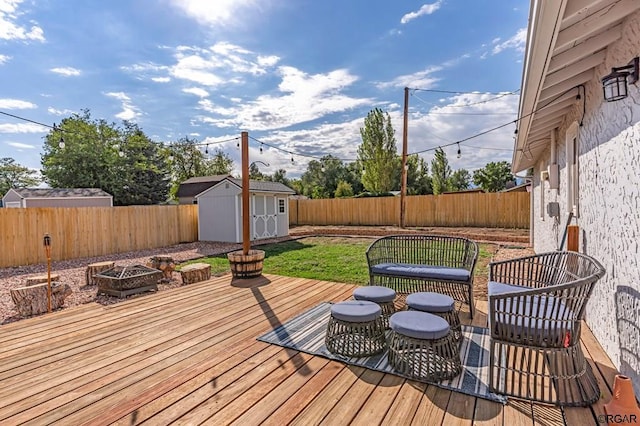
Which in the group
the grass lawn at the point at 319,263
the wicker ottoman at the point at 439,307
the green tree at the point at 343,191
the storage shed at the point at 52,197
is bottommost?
the grass lawn at the point at 319,263

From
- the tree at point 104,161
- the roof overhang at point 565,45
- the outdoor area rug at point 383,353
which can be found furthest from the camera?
the tree at point 104,161

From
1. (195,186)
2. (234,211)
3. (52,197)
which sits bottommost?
(234,211)

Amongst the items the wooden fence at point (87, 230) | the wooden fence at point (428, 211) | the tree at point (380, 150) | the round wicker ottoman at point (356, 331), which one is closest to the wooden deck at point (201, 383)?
the round wicker ottoman at point (356, 331)

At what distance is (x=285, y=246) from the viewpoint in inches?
412

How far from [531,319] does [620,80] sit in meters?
1.63

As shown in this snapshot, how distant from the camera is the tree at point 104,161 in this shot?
20.7 metres

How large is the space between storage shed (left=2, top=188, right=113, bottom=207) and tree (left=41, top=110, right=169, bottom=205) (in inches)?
124

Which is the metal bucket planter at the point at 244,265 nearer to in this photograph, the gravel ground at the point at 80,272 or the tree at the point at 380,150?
the gravel ground at the point at 80,272

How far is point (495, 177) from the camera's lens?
3284 cm

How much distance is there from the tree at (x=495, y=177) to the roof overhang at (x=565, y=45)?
32.1 meters

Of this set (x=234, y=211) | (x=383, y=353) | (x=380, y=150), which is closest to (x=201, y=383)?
(x=383, y=353)

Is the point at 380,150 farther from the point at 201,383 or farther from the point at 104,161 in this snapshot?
the point at 201,383

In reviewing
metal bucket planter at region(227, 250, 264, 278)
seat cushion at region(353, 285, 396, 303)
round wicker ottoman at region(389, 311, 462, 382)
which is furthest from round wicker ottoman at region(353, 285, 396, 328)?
metal bucket planter at region(227, 250, 264, 278)

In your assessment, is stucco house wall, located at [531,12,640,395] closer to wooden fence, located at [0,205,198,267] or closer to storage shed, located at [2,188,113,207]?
wooden fence, located at [0,205,198,267]
